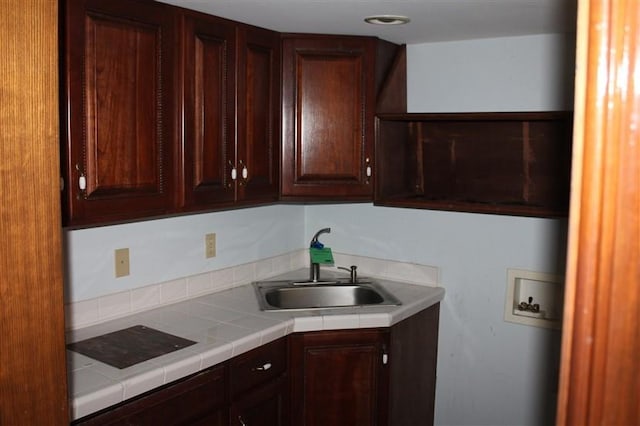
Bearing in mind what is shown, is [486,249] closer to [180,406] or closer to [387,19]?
[387,19]

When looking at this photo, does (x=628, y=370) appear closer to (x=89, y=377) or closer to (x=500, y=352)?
(x=89, y=377)

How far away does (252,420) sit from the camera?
7.67 feet

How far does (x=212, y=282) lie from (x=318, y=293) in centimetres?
52

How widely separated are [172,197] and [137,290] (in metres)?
0.49

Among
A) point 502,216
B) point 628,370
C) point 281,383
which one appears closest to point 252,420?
point 281,383

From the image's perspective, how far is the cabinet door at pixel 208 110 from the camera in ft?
7.44

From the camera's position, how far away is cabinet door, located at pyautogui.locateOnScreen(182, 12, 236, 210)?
89.3 inches

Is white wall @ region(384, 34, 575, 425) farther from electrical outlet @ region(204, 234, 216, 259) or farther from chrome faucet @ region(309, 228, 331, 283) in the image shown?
electrical outlet @ region(204, 234, 216, 259)

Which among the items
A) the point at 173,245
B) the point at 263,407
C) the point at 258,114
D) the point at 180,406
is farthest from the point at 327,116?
the point at 180,406

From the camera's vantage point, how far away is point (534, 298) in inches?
108

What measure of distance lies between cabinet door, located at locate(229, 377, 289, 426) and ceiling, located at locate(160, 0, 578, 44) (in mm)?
1361

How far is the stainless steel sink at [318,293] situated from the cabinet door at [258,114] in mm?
496

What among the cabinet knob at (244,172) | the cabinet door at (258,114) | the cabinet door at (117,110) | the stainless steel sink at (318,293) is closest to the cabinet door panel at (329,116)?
the cabinet door at (258,114)

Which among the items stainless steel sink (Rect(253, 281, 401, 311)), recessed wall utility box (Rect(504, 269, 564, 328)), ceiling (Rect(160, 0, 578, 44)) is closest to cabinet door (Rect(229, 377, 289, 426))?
stainless steel sink (Rect(253, 281, 401, 311))
